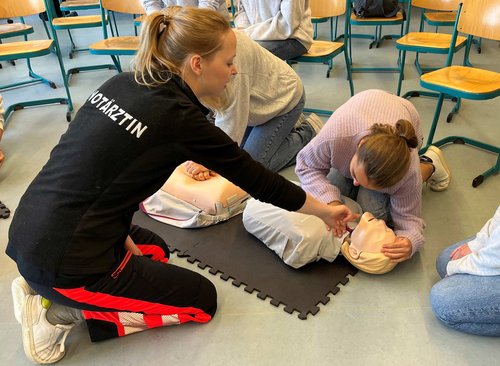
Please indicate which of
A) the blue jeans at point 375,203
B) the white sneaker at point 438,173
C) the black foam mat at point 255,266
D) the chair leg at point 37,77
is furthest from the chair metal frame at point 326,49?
the chair leg at point 37,77

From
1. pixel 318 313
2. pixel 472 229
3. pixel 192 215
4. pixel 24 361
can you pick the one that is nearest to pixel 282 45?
pixel 192 215

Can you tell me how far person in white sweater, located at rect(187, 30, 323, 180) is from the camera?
1788mm

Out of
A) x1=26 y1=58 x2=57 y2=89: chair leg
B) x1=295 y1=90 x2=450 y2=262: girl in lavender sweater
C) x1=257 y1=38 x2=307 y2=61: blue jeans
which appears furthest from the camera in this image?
x1=26 y1=58 x2=57 y2=89: chair leg

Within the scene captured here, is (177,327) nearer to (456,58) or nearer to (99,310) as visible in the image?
(99,310)

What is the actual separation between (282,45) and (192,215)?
1.18 m

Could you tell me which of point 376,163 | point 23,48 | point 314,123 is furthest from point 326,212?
point 23,48

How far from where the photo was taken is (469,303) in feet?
4.36

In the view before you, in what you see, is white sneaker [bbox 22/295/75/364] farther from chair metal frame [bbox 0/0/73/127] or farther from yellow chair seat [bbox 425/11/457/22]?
yellow chair seat [bbox 425/11/457/22]

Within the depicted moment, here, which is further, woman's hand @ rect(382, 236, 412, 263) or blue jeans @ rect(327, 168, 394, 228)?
blue jeans @ rect(327, 168, 394, 228)

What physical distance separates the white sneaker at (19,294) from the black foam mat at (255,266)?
57 cm

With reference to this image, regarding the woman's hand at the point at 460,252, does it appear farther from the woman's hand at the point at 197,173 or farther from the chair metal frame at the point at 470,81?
the woman's hand at the point at 197,173

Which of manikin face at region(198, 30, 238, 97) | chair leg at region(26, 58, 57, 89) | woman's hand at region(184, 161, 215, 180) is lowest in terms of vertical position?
chair leg at region(26, 58, 57, 89)

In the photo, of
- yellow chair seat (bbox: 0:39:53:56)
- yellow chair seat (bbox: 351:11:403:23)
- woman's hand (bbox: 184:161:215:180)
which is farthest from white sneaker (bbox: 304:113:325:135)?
yellow chair seat (bbox: 0:39:53:56)

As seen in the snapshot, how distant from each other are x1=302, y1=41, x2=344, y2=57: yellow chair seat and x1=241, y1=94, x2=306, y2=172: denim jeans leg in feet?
1.67
